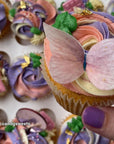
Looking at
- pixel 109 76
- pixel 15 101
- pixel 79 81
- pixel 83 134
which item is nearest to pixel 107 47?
pixel 109 76

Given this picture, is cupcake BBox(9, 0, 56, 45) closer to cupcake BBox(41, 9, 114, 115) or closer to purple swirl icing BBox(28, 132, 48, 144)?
purple swirl icing BBox(28, 132, 48, 144)

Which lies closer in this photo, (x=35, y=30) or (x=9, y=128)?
(x=9, y=128)

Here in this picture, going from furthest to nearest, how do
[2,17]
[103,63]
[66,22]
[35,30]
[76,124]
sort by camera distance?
[2,17]
[35,30]
[76,124]
[66,22]
[103,63]

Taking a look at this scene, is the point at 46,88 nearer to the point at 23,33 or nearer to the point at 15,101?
the point at 15,101

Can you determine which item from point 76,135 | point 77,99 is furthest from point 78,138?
point 77,99

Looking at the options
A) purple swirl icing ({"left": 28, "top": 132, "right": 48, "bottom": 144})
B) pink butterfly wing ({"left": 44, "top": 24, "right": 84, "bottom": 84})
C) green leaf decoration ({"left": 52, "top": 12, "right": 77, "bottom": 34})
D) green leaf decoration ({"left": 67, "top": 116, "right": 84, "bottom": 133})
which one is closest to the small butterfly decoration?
pink butterfly wing ({"left": 44, "top": 24, "right": 84, "bottom": 84})

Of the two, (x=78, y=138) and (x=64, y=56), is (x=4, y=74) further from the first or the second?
(x=64, y=56)
